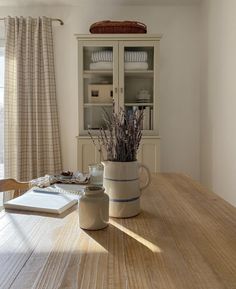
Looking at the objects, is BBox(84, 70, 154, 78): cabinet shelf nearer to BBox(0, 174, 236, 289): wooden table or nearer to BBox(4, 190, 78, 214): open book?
BBox(4, 190, 78, 214): open book

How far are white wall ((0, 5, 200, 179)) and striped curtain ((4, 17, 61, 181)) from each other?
0.19m

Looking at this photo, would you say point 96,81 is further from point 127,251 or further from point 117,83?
point 127,251

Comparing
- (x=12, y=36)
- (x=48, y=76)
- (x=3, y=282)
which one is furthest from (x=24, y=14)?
(x=3, y=282)

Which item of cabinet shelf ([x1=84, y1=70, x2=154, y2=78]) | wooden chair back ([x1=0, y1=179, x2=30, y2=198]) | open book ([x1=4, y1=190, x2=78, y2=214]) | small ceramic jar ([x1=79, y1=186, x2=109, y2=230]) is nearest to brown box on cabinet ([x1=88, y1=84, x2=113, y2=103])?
cabinet shelf ([x1=84, y1=70, x2=154, y2=78])

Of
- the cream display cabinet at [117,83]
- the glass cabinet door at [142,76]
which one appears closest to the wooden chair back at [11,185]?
the cream display cabinet at [117,83]

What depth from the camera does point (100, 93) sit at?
2.83 m

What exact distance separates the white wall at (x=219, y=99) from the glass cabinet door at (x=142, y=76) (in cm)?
52

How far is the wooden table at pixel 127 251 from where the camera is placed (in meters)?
0.57

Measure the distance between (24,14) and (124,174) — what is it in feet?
9.20

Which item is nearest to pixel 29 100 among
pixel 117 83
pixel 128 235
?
pixel 117 83

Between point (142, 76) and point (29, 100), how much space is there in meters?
1.14

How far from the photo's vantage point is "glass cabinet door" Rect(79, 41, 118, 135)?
276 cm

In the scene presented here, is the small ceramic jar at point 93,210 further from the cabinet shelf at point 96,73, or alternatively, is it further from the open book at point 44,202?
the cabinet shelf at point 96,73

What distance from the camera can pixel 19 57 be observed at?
2.95 metres
